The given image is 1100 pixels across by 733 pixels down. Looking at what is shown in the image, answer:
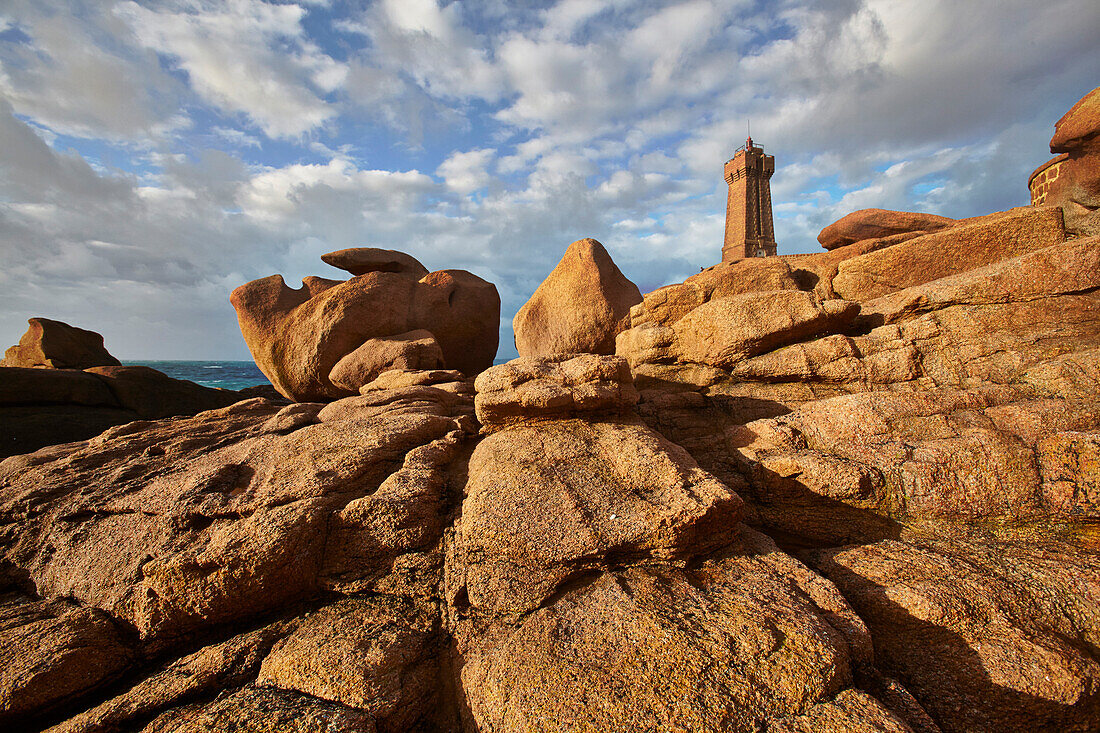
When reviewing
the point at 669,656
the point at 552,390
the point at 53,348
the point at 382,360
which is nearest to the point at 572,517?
the point at 669,656

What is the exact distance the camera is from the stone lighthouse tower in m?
43.8

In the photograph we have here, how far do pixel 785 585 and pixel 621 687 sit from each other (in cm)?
141

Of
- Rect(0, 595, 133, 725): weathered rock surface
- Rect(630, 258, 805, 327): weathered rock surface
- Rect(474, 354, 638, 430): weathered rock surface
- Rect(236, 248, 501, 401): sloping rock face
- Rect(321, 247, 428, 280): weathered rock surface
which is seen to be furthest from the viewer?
Rect(321, 247, 428, 280): weathered rock surface

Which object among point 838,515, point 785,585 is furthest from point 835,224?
point 785,585

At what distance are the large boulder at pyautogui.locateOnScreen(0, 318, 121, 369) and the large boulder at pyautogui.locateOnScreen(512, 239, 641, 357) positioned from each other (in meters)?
13.2

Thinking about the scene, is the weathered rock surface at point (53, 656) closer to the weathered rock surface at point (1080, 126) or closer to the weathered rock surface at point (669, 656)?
the weathered rock surface at point (669, 656)

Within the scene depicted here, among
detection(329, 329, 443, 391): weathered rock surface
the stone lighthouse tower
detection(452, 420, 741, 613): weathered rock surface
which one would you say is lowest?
detection(452, 420, 741, 613): weathered rock surface

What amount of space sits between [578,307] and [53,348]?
14.8 m

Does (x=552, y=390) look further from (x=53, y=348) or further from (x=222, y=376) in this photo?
(x=222, y=376)

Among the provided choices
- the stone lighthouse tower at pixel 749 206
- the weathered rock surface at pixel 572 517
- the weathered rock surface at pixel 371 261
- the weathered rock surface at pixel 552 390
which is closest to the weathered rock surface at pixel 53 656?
the weathered rock surface at pixel 572 517

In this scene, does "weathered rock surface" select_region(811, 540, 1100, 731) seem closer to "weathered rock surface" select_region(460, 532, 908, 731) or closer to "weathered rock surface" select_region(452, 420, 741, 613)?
"weathered rock surface" select_region(460, 532, 908, 731)

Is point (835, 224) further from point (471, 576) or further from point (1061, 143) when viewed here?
point (471, 576)

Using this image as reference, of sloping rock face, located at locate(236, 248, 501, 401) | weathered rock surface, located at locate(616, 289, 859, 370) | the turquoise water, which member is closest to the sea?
the turquoise water

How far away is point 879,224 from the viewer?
9414 millimetres
